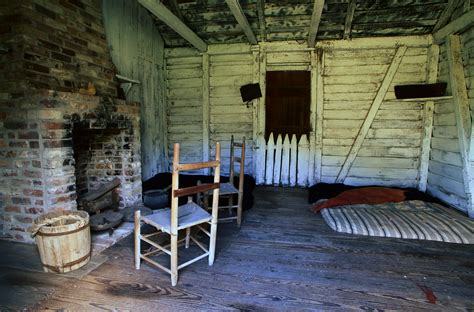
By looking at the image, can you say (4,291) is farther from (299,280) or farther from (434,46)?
(434,46)

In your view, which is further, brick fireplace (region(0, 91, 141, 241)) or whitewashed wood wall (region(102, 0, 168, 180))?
whitewashed wood wall (region(102, 0, 168, 180))

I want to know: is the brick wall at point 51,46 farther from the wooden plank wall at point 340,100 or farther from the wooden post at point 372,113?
the wooden post at point 372,113

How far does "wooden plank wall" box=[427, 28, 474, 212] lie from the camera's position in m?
3.39

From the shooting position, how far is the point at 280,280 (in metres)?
2.05

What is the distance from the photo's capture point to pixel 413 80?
13.9 ft

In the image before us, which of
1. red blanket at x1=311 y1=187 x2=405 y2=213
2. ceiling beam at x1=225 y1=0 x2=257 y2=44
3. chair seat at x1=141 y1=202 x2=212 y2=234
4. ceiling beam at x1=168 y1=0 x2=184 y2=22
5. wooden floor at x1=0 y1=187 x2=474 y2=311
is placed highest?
ceiling beam at x1=168 y1=0 x2=184 y2=22

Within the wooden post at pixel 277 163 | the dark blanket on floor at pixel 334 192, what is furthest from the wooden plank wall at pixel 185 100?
the dark blanket on floor at pixel 334 192

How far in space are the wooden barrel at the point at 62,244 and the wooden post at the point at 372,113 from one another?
3.76 m

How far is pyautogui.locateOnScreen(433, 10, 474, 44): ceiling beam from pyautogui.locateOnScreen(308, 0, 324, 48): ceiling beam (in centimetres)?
165

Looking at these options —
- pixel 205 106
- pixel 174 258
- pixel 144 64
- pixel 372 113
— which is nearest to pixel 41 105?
pixel 174 258

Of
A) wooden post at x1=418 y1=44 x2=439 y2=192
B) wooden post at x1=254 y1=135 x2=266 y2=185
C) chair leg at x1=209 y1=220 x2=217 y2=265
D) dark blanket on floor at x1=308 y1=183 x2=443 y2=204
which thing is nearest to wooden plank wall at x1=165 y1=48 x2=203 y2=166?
wooden post at x1=254 y1=135 x2=266 y2=185

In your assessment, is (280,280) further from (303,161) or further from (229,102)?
(229,102)

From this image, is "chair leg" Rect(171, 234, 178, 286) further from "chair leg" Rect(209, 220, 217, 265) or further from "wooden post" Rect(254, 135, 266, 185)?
"wooden post" Rect(254, 135, 266, 185)

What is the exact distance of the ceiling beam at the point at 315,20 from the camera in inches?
122
